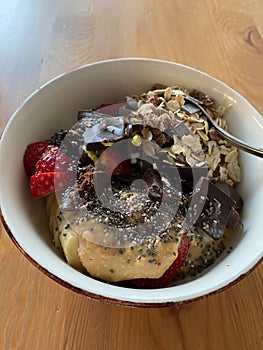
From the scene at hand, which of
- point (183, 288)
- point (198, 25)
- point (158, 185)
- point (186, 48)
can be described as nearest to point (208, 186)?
point (158, 185)

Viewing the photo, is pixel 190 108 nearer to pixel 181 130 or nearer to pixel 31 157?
pixel 181 130

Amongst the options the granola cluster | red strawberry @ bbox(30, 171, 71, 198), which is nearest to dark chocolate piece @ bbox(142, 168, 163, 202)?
the granola cluster

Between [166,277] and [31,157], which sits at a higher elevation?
[31,157]

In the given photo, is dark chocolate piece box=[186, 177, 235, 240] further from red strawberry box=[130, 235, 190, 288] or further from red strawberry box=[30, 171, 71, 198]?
red strawberry box=[30, 171, 71, 198]

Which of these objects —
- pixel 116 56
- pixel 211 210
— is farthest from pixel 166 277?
pixel 116 56

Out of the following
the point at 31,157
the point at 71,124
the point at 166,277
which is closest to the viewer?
the point at 166,277

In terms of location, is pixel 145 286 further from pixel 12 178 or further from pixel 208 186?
pixel 12 178
